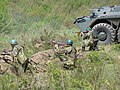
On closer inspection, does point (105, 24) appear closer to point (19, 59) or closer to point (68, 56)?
point (68, 56)

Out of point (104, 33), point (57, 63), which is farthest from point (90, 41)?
point (57, 63)

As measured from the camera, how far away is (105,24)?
1728 cm

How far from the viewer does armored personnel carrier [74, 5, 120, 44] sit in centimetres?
1705

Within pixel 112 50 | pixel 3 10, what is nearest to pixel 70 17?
pixel 3 10

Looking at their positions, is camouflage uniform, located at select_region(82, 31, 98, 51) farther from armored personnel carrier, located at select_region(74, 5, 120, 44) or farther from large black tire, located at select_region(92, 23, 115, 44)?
armored personnel carrier, located at select_region(74, 5, 120, 44)

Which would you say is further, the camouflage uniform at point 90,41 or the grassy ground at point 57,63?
the camouflage uniform at point 90,41

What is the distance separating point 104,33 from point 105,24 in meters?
0.34

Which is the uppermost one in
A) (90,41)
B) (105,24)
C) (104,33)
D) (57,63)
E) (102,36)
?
(105,24)

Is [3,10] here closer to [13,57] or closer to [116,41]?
[116,41]

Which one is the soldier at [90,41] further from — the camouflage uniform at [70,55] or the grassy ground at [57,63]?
the camouflage uniform at [70,55]

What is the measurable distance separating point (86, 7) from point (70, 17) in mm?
2386

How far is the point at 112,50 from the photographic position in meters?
15.4

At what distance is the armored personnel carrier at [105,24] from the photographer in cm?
1705

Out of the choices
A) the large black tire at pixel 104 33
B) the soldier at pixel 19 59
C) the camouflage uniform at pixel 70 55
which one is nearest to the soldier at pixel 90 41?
the large black tire at pixel 104 33
